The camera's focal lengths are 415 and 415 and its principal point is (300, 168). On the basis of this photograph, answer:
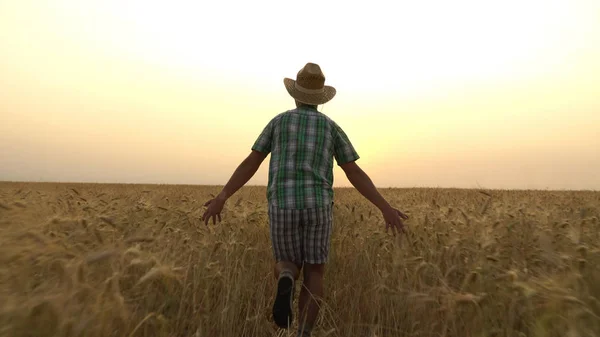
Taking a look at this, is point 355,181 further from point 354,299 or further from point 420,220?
point 420,220

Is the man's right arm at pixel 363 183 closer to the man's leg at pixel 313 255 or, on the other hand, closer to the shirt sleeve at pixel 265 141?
the man's leg at pixel 313 255

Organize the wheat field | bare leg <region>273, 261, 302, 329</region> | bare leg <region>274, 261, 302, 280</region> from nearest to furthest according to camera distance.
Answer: the wheat field, bare leg <region>273, 261, 302, 329</region>, bare leg <region>274, 261, 302, 280</region>

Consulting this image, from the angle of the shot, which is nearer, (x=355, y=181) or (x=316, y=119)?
(x=316, y=119)

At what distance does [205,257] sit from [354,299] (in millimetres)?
1476

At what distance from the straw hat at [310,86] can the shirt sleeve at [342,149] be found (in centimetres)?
26

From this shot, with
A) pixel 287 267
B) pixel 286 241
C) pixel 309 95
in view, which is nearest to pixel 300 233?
pixel 286 241

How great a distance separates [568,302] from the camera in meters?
2.12

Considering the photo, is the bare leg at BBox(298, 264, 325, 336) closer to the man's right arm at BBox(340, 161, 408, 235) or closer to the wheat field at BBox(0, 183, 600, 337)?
the wheat field at BBox(0, 183, 600, 337)

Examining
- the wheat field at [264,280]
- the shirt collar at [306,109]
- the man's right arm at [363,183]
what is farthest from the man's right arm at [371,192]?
the shirt collar at [306,109]

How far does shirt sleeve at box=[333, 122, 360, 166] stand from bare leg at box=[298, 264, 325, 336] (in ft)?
2.92

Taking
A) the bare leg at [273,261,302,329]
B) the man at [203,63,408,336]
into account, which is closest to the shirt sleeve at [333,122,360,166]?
the man at [203,63,408,336]

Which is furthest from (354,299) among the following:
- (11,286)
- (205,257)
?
(11,286)

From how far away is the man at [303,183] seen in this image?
10.4ft

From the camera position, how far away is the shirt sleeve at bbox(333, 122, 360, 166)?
343cm
